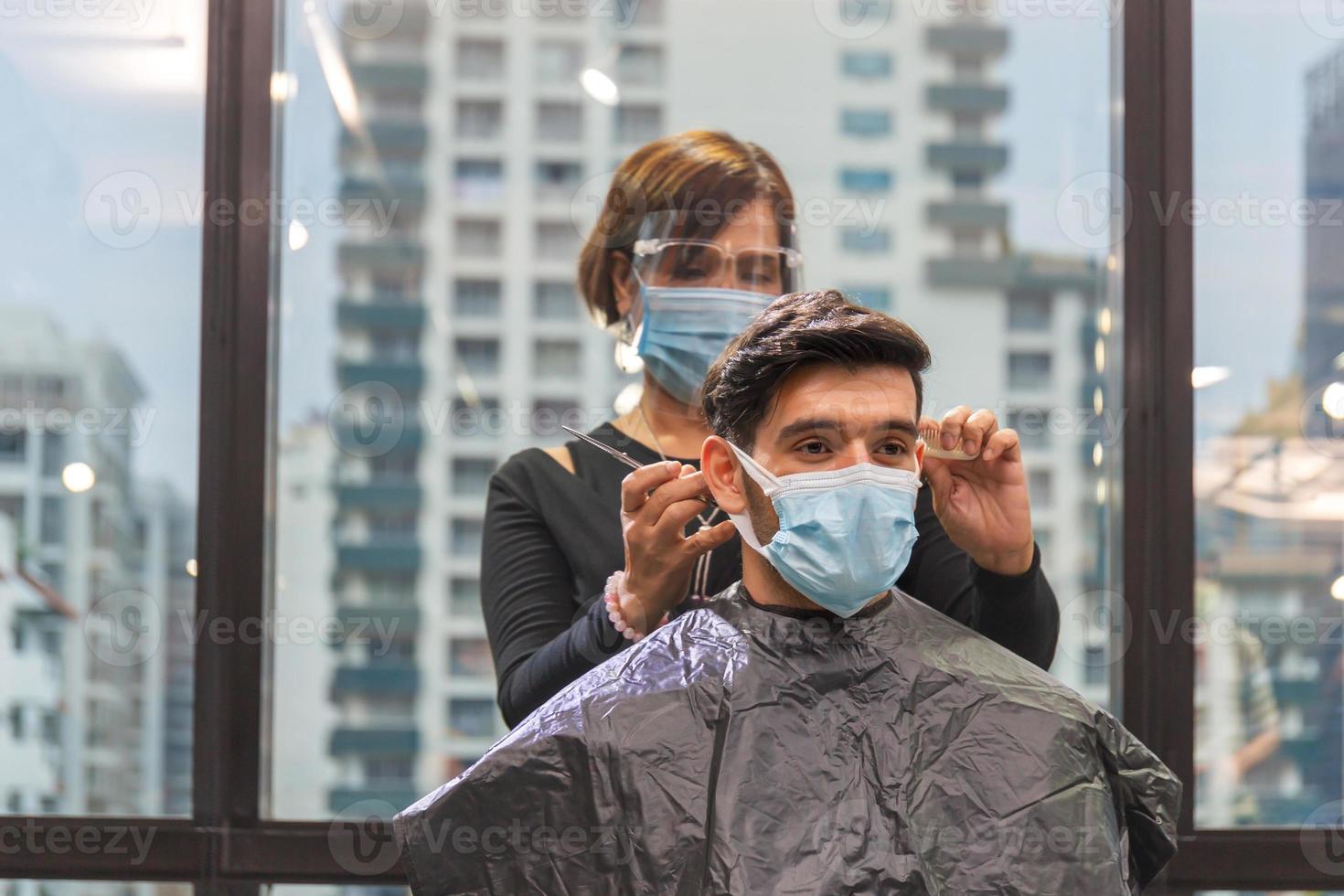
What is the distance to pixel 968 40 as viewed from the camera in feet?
8.73

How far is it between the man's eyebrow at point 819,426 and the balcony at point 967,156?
131cm

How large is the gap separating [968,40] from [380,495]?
1.58 m

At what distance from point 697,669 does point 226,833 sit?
130cm

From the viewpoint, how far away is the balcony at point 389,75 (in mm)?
2730

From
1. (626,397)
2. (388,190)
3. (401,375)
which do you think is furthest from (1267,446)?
(388,190)

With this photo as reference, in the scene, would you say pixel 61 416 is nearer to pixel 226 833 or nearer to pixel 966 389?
pixel 226 833

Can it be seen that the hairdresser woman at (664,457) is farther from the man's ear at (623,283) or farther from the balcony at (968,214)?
the balcony at (968,214)

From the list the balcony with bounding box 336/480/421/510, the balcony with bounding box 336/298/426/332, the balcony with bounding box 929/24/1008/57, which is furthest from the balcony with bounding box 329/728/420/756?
the balcony with bounding box 929/24/1008/57

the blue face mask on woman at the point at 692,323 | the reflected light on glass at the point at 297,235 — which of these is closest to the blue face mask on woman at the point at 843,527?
the blue face mask on woman at the point at 692,323

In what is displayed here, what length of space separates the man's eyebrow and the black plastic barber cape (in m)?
0.25

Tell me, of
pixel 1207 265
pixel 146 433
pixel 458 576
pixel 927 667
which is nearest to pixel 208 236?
pixel 146 433

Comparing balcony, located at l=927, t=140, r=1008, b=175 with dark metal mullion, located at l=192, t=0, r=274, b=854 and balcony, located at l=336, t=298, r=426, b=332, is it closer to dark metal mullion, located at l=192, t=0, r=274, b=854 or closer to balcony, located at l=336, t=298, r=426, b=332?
balcony, located at l=336, t=298, r=426, b=332

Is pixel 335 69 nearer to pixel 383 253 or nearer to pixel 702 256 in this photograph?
pixel 383 253

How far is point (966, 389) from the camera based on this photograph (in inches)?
103
